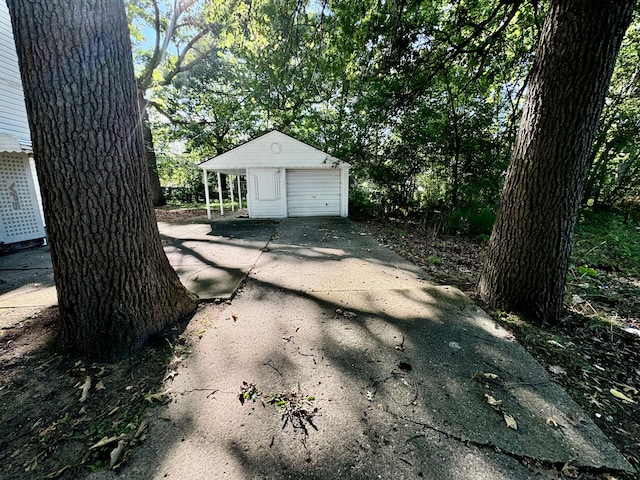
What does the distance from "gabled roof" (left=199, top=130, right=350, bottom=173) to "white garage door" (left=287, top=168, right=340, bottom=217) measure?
0.65 meters

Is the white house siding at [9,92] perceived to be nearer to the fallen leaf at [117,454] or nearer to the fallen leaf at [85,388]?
the fallen leaf at [85,388]

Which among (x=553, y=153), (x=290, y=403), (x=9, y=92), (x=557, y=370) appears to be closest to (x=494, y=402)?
(x=557, y=370)

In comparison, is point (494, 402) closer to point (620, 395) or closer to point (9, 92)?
point (620, 395)

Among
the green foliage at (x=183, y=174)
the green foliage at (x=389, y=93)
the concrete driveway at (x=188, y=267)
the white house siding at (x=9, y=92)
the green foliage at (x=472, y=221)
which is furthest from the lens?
the green foliage at (x=183, y=174)

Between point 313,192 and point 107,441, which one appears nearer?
point 107,441

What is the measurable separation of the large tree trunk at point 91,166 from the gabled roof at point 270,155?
8.91 meters

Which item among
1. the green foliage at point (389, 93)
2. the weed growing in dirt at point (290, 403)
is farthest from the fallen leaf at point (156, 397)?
the green foliage at point (389, 93)

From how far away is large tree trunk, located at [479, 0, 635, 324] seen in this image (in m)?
2.24

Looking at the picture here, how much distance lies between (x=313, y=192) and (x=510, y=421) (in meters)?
10.7

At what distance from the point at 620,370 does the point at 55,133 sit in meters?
4.63

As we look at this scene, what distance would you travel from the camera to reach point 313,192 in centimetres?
1177

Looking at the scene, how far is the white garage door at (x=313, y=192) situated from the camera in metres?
11.6

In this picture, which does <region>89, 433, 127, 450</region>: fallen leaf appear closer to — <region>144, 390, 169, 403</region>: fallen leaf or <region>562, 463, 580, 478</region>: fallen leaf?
<region>144, 390, 169, 403</region>: fallen leaf

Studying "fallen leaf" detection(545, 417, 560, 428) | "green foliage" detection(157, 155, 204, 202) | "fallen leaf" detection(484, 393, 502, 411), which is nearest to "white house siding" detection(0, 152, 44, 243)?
"fallen leaf" detection(484, 393, 502, 411)
